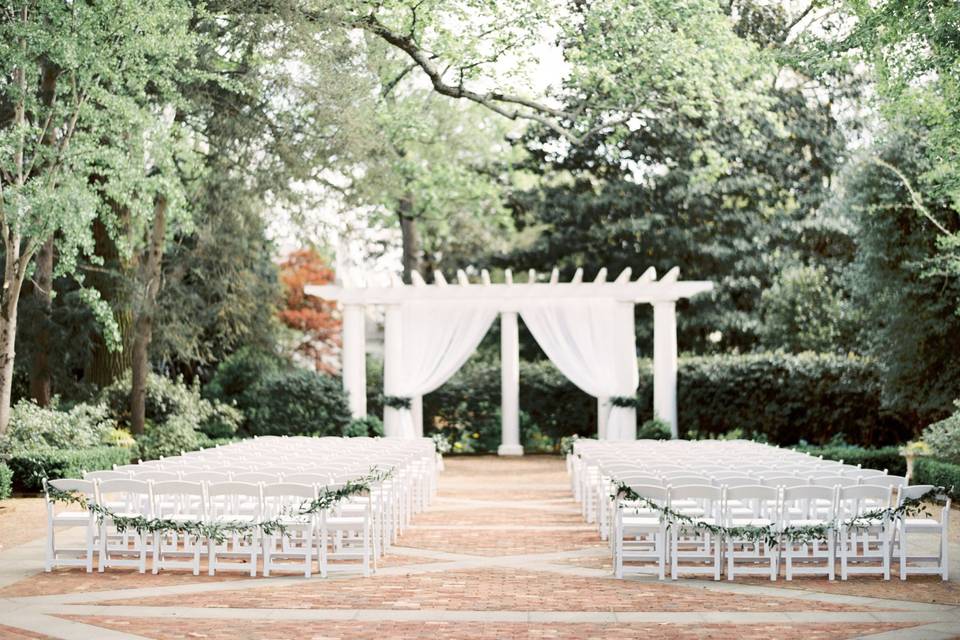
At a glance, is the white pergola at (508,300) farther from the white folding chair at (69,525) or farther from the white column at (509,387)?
the white folding chair at (69,525)

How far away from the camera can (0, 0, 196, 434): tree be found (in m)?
17.1

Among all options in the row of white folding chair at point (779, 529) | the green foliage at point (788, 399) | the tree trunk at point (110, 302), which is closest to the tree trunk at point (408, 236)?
the green foliage at point (788, 399)

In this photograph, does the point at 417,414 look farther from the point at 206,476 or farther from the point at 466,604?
the point at 466,604

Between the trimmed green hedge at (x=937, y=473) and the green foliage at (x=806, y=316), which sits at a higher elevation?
the green foliage at (x=806, y=316)

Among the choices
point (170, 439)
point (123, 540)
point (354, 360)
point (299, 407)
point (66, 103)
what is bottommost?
point (123, 540)

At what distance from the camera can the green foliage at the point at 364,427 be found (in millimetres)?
26141

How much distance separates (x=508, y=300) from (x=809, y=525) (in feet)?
52.1

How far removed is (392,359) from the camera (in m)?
26.8

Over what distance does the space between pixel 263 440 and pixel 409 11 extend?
8339 millimetres

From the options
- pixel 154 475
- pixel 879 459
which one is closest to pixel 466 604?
pixel 154 475

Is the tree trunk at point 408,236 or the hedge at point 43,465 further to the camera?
the tree trunk at point 408,236

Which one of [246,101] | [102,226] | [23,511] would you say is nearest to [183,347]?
[102,226]

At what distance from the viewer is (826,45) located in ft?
52.7

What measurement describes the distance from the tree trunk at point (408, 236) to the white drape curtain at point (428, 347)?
1145cm
